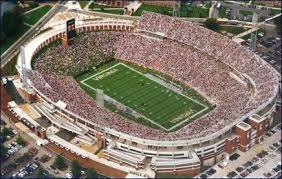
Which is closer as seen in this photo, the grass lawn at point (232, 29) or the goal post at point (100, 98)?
the goal post at point (100, 98)

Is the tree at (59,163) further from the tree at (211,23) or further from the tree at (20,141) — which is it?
the tree at (211,23)

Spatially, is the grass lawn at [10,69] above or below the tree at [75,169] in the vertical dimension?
above

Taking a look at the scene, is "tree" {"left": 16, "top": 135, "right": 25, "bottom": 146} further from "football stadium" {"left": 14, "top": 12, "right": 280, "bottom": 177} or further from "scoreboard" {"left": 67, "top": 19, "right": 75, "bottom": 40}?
"scoreboard" {"left": 67, "top": 19, "right": 75, "bottom": 40}

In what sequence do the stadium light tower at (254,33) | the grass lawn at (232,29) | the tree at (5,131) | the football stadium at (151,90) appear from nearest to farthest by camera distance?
the football stadium at (151,90) < the tree at (5,131) < the stadium light tower at (254,33) < the grass lawn at (232,29)

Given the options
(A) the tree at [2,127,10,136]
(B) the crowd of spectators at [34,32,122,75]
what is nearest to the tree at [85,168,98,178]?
(A) the tree at [2,127,10,136]

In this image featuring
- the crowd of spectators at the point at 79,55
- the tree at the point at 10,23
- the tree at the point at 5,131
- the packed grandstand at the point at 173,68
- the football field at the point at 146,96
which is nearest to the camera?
the packed grandstand at the point at 173,68

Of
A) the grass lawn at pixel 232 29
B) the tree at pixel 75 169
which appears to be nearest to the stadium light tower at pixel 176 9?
the grass lawn at pixel 232 29

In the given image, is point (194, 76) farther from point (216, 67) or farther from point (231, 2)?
point (231, 2)
